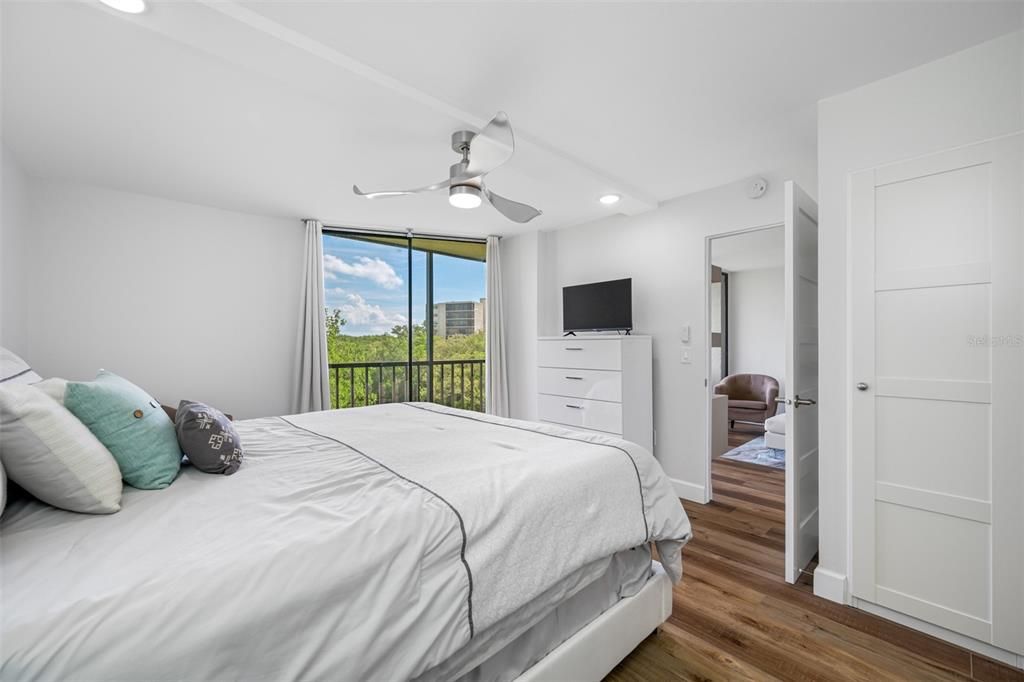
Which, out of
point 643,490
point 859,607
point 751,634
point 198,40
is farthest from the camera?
point 859,607

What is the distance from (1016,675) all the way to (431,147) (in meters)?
3.41

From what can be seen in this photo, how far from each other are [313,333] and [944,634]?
4319 mm

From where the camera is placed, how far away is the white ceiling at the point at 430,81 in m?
1.58

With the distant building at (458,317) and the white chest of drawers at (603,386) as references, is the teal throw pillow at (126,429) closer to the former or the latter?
the white chest of drawers at (603,386)

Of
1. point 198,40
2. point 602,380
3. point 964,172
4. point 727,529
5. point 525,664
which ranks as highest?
point 198,40

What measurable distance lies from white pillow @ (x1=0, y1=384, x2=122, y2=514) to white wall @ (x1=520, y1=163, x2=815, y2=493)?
3.43 metres

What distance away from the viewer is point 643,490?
1.71 m

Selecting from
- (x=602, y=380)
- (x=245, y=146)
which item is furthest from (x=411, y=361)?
(x=245, y=146)

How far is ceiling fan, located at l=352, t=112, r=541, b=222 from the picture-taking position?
186 cm

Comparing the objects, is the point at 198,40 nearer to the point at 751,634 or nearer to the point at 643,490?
the point at 643,490

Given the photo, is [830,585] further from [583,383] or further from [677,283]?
[677,283]

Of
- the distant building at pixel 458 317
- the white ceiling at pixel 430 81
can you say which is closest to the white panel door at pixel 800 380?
the white ceiling at pixel 430 81

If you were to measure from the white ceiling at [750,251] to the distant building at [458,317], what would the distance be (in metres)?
2.51

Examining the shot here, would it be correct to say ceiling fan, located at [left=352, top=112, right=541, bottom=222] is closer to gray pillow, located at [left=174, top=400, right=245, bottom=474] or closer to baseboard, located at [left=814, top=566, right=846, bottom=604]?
gray pillow, located at [left=174, top=400, right=245, bottom=474]
